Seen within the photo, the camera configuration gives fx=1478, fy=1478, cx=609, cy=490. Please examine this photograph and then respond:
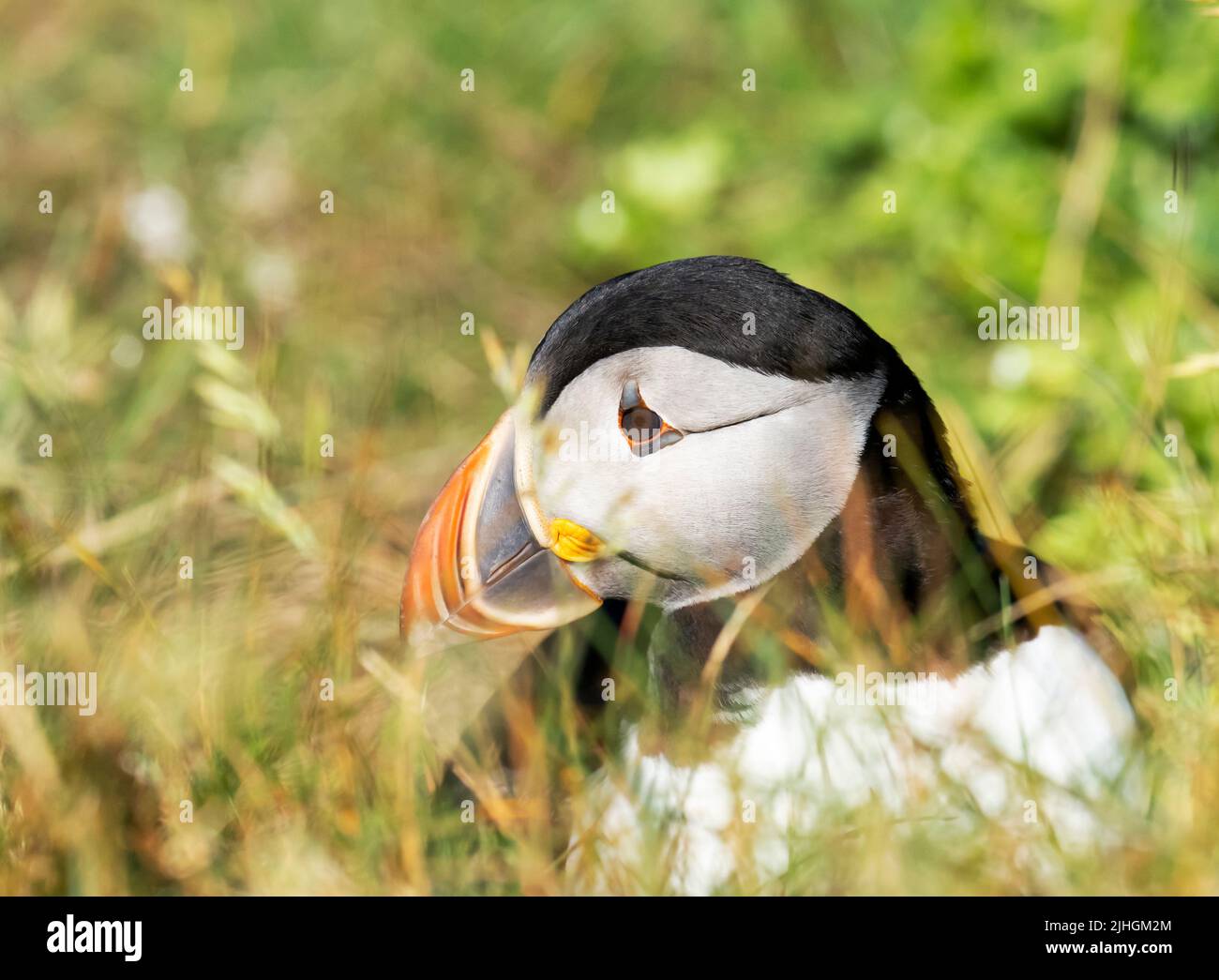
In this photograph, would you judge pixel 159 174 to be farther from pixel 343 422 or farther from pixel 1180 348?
pixel 1180 348

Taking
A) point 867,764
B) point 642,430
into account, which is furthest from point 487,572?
point 867,764

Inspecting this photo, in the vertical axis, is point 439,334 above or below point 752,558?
above

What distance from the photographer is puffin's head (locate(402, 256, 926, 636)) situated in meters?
2.52

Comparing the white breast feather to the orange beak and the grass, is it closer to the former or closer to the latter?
the grass

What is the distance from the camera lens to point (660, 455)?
103 inches

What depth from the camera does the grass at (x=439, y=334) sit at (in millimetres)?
2297

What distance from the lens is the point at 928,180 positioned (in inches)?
185

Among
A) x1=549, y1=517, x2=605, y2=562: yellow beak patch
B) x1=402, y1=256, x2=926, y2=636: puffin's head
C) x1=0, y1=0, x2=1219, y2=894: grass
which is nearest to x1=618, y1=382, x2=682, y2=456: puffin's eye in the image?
x1=402, y1=256, x2=926, y2=636: puffin's head

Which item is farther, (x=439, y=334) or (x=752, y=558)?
(x=439, y=334)

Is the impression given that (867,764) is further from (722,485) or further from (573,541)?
Answer: (573,541)

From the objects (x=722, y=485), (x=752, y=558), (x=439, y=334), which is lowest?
(x=752, y=558)

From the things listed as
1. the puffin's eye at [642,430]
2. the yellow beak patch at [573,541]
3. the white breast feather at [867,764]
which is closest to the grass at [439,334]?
the white breast feather at [867,764]

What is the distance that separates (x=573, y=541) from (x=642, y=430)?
239 mm
